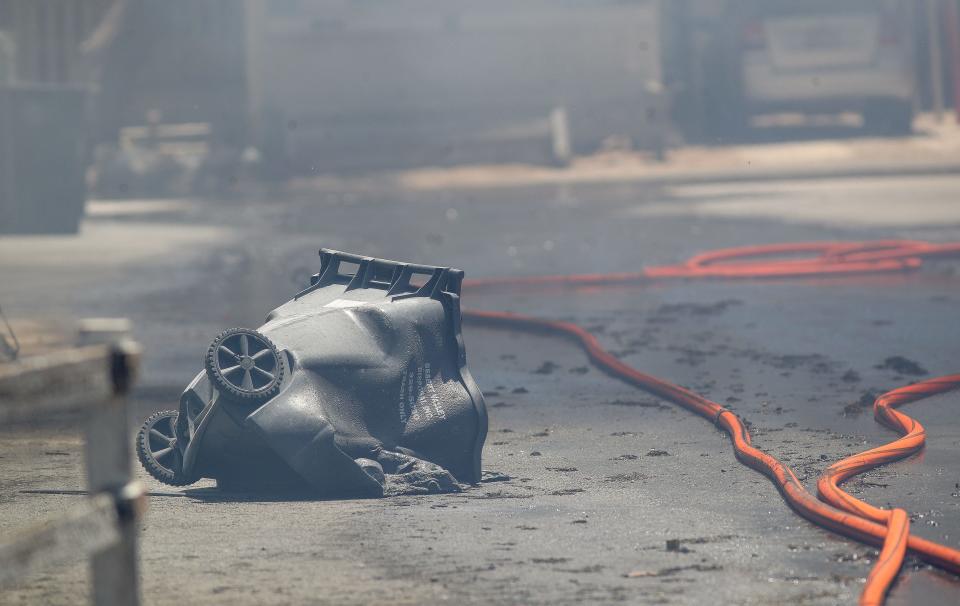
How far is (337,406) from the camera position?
19.7ft

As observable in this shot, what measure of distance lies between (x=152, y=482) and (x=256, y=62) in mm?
20075

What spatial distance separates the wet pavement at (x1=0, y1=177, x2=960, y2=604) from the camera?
181 inches

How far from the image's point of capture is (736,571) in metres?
4.61

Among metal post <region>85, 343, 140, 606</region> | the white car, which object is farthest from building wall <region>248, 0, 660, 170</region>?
metal post <region>85, 343, 140, 606</region>

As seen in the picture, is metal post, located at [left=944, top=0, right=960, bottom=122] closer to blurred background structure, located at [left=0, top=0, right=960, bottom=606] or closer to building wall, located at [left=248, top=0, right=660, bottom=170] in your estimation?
blurred background structure, located at [left=0, top=0, right=960, bottom=606]

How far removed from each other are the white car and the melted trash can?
780 inches

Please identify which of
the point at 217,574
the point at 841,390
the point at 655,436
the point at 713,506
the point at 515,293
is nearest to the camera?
the point at 217,574

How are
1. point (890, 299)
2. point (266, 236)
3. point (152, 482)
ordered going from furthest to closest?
point (266, 236) < point (890, 299) < point (152, 482)

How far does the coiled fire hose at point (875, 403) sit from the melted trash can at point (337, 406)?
137 cm

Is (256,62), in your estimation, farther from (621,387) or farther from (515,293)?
(621,387)

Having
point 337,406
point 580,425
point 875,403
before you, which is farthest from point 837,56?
point 337,406

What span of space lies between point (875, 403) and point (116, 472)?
4922 mm

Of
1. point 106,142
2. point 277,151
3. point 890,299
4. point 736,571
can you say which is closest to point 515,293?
point 890,299

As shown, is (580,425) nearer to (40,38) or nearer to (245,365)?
(245,365)
